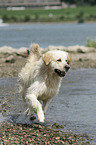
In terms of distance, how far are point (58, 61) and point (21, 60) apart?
11611 millimetres

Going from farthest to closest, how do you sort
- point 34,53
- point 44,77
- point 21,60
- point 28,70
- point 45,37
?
1. point 45,37
2. point 21,60
3. point 34,53
4. point 28,70
5. point 44,77

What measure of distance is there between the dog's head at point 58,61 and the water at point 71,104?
1229 millimetres

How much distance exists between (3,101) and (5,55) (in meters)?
11.3

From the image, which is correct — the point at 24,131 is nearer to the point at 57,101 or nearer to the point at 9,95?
the point at 57,101

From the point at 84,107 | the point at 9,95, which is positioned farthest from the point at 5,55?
the point at 84,107

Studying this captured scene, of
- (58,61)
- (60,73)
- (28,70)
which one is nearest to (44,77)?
(60,73)

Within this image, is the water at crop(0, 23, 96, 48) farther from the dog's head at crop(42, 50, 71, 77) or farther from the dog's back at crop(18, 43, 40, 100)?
the dog's head at crop(42, 50, 71, 77)

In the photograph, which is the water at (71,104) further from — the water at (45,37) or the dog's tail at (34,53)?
the water at (45,37)

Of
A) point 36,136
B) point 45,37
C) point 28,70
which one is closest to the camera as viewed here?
point 36,136

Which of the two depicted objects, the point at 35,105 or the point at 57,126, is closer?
the point at 35,105

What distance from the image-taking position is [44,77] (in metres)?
7.36

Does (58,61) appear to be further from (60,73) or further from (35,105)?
(35,105)

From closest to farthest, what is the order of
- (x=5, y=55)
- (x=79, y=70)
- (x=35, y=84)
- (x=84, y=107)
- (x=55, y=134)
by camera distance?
(x=55, y=134) → (x=35, y=84) → (x=84, y=107) → (x=79, y=70) → (x=5, y=55)

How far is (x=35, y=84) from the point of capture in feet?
24.2
